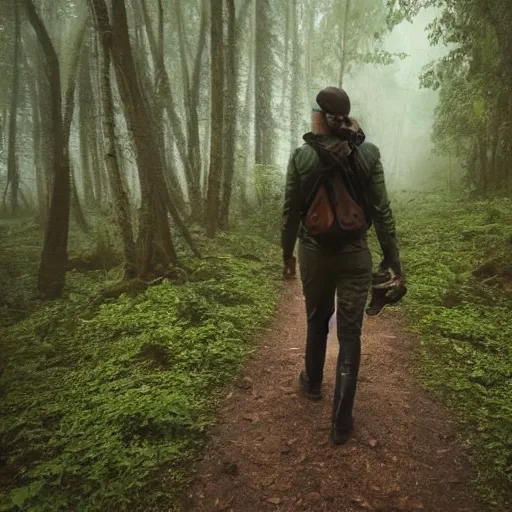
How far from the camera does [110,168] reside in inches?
283

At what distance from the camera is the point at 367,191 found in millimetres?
3346

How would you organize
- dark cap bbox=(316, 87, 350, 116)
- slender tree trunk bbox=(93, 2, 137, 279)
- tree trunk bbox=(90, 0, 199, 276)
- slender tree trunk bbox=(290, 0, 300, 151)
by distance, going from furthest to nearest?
slender tree trunk bbox=(290, 0, 300, 151) < tree trunk bbox=(90, 0, 199, 276) < slender tree trunk bbox=(93, 2, 137, 279) < dark cap bbox=(316, 87, 350, 116)

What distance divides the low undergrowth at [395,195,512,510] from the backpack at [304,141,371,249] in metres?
2.03

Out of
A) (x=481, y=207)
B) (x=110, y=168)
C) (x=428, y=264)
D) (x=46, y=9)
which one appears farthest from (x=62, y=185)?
(x=46, y=9)

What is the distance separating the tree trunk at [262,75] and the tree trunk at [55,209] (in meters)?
9.72

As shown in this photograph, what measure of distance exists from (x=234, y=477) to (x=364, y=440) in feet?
3.73

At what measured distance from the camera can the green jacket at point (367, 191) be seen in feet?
10.8

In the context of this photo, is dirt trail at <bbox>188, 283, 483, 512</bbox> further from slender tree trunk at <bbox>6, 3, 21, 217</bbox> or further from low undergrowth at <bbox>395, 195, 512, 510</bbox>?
slender tree trunk at <bbox>6, 3, 21, 217</bbox>

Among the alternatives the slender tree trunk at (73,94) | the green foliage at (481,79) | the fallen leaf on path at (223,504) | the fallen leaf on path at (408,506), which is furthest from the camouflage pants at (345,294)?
the green foliage at (481,79)

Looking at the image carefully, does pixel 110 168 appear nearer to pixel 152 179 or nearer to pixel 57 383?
pixel 152 179

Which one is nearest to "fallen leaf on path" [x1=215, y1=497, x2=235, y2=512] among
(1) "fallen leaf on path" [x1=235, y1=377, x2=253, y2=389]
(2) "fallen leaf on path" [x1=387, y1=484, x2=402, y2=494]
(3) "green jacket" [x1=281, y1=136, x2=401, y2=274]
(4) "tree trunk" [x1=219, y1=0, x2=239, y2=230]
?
(2) "fallen leaf on path" [x1=387, y1=484, x2=402, y2=494]

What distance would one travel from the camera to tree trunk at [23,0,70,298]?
318 inches

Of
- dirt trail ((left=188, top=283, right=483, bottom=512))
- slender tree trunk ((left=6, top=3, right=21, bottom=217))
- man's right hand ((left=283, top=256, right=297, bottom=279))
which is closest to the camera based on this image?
dirt trail ((left=188, top=283, right=483, bottom=512))

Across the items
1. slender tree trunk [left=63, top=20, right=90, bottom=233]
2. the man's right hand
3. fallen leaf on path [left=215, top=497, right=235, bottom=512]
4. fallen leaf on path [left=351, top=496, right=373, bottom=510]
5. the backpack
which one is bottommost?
fallen leaf on path [left=215, top=497, right=235, bottom=512]
